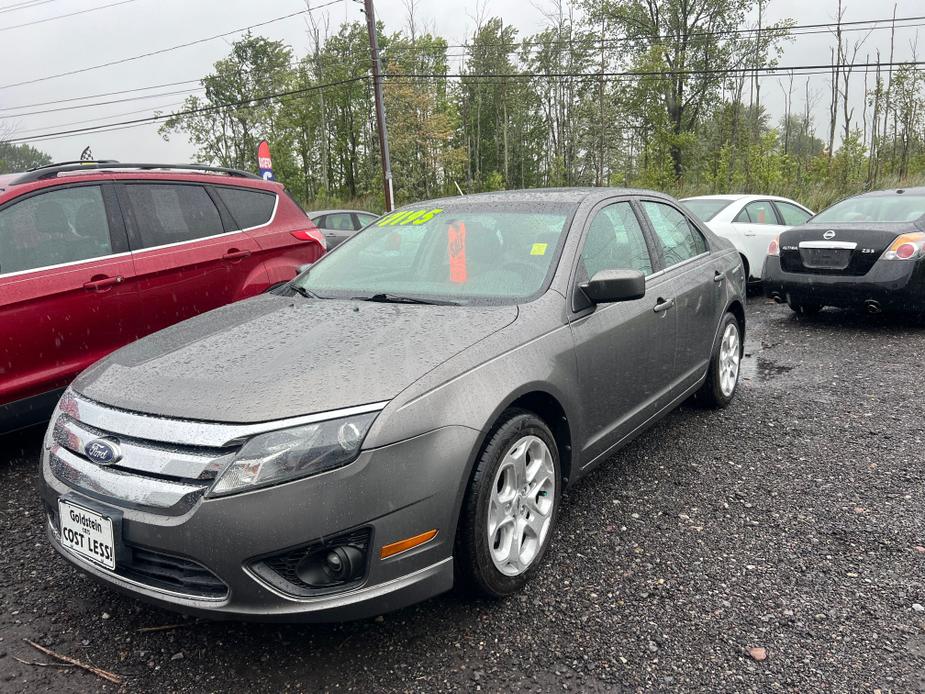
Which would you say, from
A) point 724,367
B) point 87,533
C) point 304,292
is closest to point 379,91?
point 724,367

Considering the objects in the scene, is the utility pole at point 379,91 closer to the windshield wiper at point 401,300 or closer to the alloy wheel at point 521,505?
the windshield wiper at point 401,300

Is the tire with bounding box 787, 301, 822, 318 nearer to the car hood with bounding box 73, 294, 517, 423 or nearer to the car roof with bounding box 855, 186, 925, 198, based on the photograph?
the car roof with bounding box 855, 186, 925, 198

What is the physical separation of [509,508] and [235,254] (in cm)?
323

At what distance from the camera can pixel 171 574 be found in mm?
2006

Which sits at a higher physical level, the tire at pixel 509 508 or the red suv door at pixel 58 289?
the red suv door at pixel 58 289

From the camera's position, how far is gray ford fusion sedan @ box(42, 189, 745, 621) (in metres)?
1.93

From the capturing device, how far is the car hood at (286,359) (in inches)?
80.7

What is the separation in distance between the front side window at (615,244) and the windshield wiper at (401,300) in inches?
24.9

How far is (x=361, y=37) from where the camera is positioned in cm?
4619

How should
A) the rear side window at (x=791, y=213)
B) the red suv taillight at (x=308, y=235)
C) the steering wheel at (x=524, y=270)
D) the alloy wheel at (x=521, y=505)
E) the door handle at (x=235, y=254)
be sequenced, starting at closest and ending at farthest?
the alloy wheel at (x=521, y=505) < the steering wheel at (x=524, y=270) < the door handle at (x=235, y=254) < the red suv taillight at (x=308, y=235) < the rear side window at (x=791, y=213)

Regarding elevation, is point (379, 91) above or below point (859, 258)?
above

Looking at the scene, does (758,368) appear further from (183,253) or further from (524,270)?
(183,253)

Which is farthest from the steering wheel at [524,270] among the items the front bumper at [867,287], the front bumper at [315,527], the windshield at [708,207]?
the windshield at [708,207]

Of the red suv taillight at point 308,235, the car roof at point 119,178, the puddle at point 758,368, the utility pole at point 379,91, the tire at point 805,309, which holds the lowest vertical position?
the puddle at point 758,368
